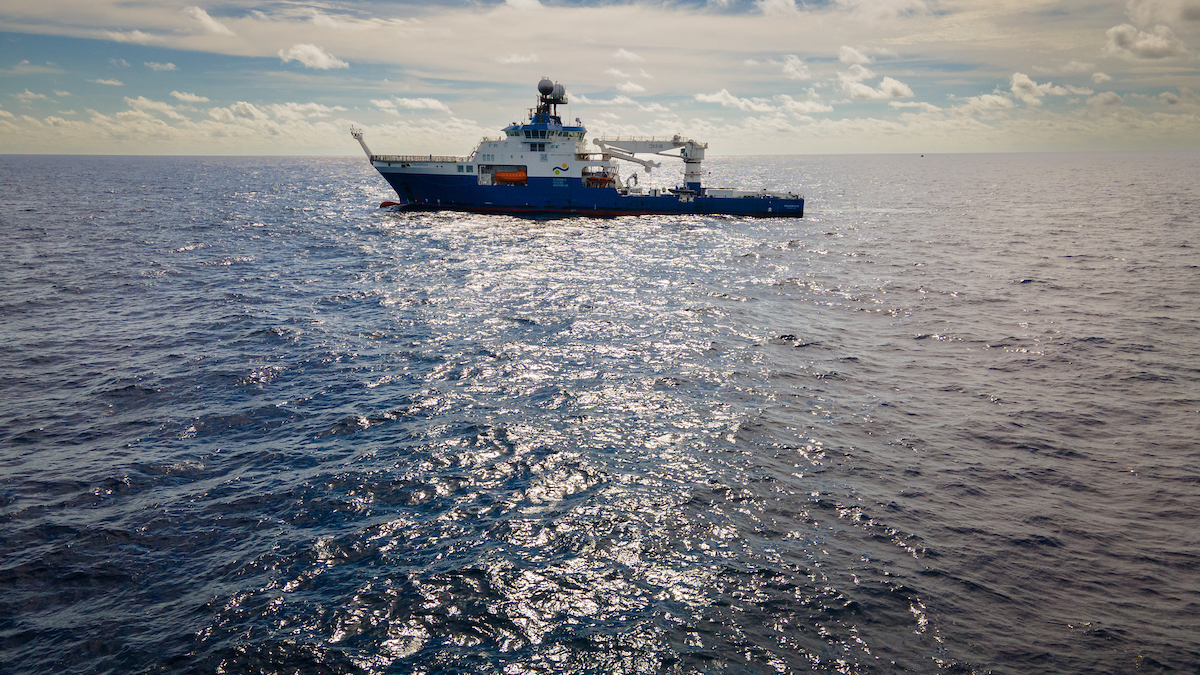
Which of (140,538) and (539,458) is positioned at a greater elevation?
(539,458)

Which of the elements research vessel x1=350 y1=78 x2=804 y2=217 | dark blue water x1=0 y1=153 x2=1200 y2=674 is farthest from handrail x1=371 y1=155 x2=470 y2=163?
dark blue water x1=0 y1=153 x2=1200 y2=674

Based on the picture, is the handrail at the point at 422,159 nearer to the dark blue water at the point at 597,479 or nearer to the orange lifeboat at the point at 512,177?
the orange lifeboat at the point at 512,177

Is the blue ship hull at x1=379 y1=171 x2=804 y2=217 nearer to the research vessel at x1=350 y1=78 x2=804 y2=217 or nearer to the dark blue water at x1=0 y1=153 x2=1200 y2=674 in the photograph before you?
the research vessel at x1=350 y1=78 x2=804 y2=217

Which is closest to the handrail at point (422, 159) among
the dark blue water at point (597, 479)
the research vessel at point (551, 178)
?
the research vessel at point (551, 178)

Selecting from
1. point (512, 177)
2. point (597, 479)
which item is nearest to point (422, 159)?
point (512, 177)

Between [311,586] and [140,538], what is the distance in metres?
5.90

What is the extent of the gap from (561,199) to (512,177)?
24.2 ft

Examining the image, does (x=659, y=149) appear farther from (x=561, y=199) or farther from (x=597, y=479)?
(x=597, y=479)

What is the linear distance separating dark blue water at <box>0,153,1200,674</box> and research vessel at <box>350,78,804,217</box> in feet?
133

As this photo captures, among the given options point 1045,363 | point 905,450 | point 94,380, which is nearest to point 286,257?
point 94,380

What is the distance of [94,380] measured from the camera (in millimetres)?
25828

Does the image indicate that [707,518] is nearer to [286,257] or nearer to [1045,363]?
[1045,363]

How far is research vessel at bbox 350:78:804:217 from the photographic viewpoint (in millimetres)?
78688

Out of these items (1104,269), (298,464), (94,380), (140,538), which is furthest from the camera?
(1104,269)
